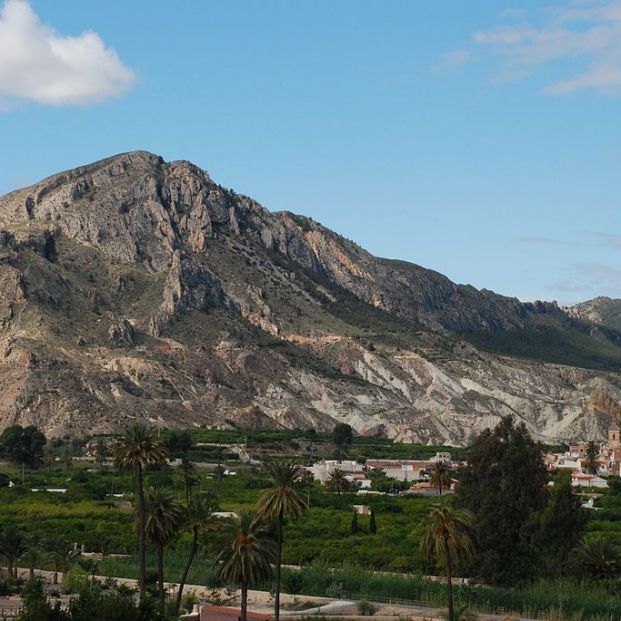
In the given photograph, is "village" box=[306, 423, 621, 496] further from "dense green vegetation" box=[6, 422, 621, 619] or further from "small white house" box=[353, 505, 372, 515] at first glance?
"small white house" box=[353, 505, 372, 515]

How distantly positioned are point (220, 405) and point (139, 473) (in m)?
133

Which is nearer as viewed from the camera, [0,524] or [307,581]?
[307,581]

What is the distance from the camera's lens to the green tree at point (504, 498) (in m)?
74.8

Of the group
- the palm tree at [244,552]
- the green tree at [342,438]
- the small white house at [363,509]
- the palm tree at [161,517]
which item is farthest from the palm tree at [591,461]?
the palm tree at [244,552]

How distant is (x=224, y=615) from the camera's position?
62031 mm

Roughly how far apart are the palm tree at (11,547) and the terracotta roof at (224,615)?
57.0 ft

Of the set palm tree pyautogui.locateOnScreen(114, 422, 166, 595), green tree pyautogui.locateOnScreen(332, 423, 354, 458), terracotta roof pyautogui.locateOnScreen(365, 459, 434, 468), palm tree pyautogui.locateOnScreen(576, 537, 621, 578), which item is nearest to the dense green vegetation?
palm tree pyautogui.locateOnScreen(576, 537, 621, 578)

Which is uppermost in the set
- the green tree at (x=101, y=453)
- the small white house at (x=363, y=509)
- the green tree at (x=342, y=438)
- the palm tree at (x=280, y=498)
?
the green tree at (x=342, y=438)

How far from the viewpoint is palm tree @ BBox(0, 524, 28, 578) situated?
Answer: 254ft

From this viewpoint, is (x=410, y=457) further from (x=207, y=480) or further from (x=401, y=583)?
(x=401, y=583)

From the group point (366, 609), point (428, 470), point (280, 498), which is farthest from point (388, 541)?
point (428, 470)

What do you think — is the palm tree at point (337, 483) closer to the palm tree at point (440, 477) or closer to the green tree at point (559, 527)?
the palm tree at point (440, 477)

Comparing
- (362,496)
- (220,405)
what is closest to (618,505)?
(362,496)

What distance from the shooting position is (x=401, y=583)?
72250mm
